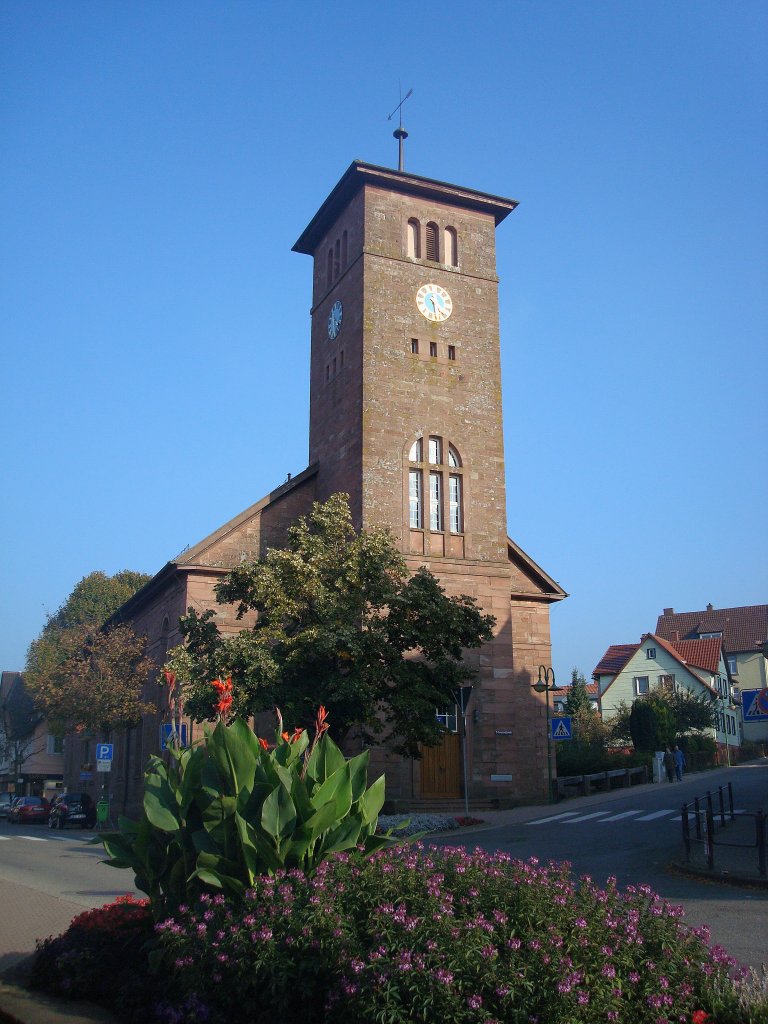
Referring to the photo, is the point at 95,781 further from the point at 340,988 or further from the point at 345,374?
the point at 340,988

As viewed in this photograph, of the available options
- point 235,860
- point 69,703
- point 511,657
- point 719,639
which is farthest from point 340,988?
point 719,639

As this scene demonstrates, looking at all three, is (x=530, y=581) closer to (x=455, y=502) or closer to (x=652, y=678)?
(x=455, y=502)

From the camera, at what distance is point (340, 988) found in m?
5.50

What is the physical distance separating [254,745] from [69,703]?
1299 inches

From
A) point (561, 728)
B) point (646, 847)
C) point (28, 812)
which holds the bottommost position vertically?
point (28, 812)

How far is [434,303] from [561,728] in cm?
1512

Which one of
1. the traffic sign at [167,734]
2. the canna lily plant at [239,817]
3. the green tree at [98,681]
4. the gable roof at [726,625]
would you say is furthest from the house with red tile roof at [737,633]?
the canna lily plant at [239,817]

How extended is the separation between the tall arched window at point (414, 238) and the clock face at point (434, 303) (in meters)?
1.32

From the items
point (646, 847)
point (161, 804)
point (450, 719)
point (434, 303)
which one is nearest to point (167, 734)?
point (161, 804)

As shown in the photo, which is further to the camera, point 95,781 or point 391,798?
point 95,781

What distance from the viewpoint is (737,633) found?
8781 cm

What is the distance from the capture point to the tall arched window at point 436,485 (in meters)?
32.0

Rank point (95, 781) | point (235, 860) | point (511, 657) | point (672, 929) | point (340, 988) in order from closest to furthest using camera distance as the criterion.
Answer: point (340, 988) → point (672, 929) → point (235, 860) → point (511, 657) → point (95, 781)

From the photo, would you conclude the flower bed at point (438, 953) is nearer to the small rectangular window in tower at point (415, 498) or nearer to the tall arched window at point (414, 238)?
the small rectangular window in tower at point (415, 498)
